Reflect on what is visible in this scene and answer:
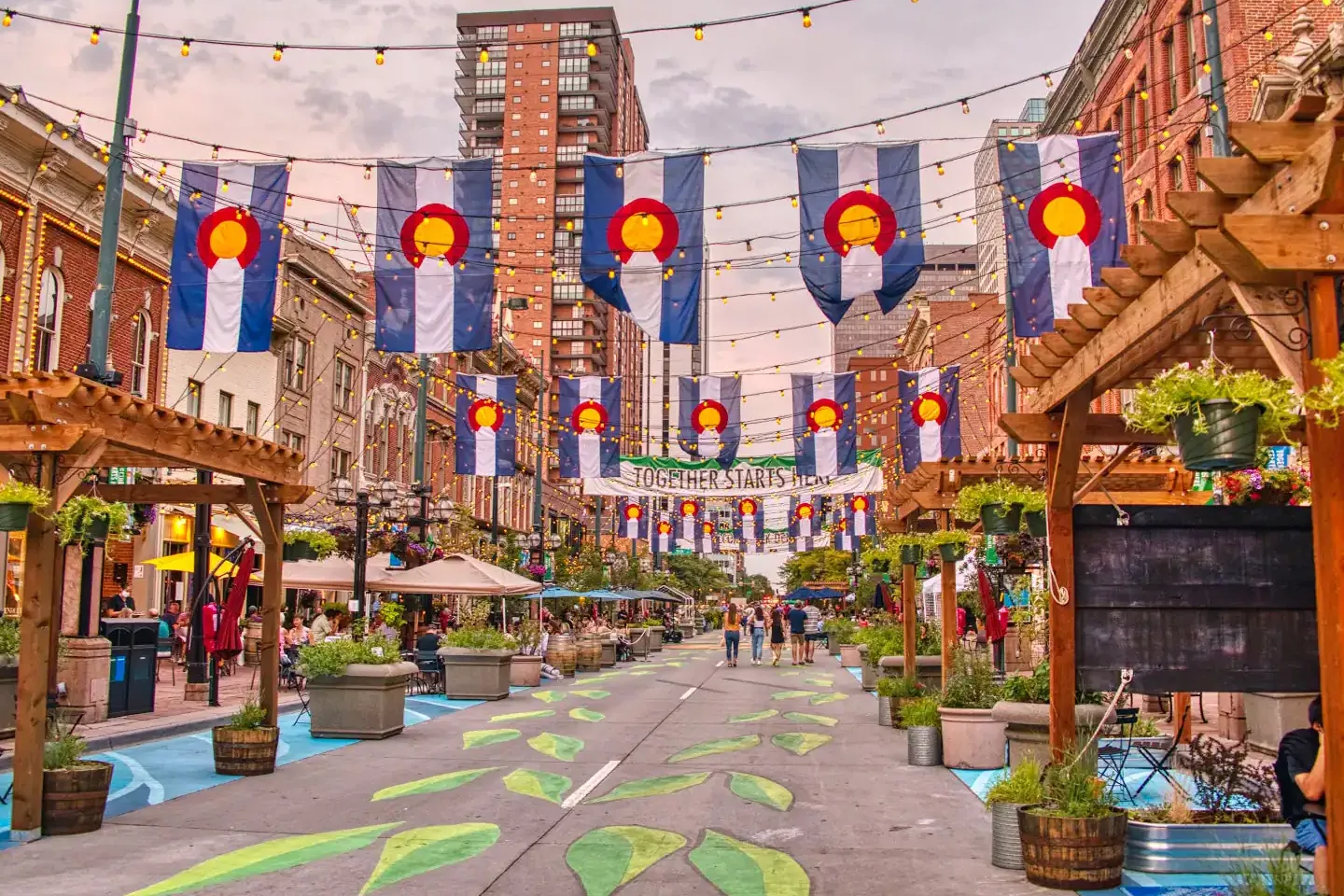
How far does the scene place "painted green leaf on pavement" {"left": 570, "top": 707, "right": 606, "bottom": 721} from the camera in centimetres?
1969

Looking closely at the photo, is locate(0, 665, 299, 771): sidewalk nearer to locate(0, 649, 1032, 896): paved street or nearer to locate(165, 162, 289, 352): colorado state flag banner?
locate(0, 649, 1032, 896): paved street

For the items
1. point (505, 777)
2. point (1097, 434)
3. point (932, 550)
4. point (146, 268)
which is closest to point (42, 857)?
point (505, 777)

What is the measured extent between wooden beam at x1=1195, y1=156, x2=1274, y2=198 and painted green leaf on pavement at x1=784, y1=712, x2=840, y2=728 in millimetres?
13769

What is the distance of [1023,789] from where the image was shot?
843cm

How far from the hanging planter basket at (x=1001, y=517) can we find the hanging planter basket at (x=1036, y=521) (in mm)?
152

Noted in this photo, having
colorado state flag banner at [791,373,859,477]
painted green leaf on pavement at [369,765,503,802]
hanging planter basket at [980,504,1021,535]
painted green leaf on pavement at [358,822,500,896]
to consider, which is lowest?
painted green leaf on pavement at [369,765,503,802]

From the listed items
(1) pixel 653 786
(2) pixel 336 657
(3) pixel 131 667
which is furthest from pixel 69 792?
(3) pixel 131 667

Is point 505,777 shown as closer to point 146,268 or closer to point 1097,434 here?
point 1097,434

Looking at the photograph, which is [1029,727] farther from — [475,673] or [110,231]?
[475,673]

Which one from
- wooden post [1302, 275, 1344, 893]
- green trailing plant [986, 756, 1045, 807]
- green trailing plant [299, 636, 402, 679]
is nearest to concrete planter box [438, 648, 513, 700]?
green trailing plant [299, 636, 402, 679]

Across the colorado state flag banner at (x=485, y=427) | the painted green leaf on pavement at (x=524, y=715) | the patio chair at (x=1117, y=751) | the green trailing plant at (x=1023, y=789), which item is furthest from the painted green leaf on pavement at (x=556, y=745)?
the colorado state flag banner at (x=485, y=427)

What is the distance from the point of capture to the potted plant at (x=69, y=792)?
984cm

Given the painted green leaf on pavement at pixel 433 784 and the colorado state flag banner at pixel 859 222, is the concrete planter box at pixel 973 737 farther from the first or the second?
the colorado state flag banner at pixel 859 222

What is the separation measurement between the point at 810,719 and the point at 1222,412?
569 inches
